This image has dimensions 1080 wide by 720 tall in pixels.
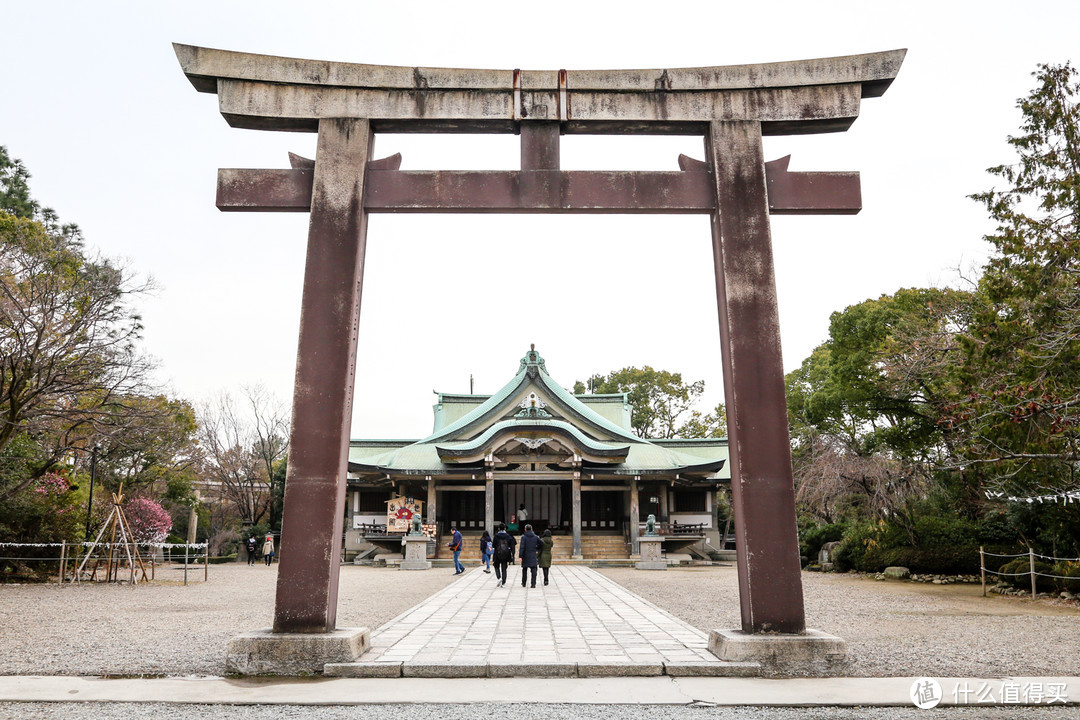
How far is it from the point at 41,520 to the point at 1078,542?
24.7 m

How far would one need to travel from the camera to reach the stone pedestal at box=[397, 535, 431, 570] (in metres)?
26.2

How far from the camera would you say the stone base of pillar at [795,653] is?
647 cm

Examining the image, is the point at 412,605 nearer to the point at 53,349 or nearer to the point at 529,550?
the point at 529,550

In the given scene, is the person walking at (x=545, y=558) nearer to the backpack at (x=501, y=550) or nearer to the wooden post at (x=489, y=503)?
the backpack at (x=501, y=550)

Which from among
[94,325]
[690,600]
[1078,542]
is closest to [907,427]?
[1078,542]

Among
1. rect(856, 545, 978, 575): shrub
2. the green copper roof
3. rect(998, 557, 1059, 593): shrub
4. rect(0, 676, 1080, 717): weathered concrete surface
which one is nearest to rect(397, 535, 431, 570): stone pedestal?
the green copper roof

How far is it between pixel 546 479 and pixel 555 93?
22505mm

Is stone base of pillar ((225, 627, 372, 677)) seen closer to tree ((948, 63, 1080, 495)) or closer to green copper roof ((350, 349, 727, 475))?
tree ((948, 63, 1080, 495))

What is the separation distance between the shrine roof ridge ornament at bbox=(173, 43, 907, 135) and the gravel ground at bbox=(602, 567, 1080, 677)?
5.35 meters

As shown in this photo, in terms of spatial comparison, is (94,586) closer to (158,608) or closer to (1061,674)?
(158,608)

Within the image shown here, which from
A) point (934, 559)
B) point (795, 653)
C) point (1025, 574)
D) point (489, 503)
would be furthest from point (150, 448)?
point (1025, 574)

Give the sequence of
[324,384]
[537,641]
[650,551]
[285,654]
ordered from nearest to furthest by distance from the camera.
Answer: [285,654], [324,384], [537,641], [650,551]

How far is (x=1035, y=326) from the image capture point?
11836 mm


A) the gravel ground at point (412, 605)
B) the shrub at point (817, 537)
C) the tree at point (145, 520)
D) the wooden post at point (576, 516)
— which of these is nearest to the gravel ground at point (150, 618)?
the gravel ground at point (412, 605)
